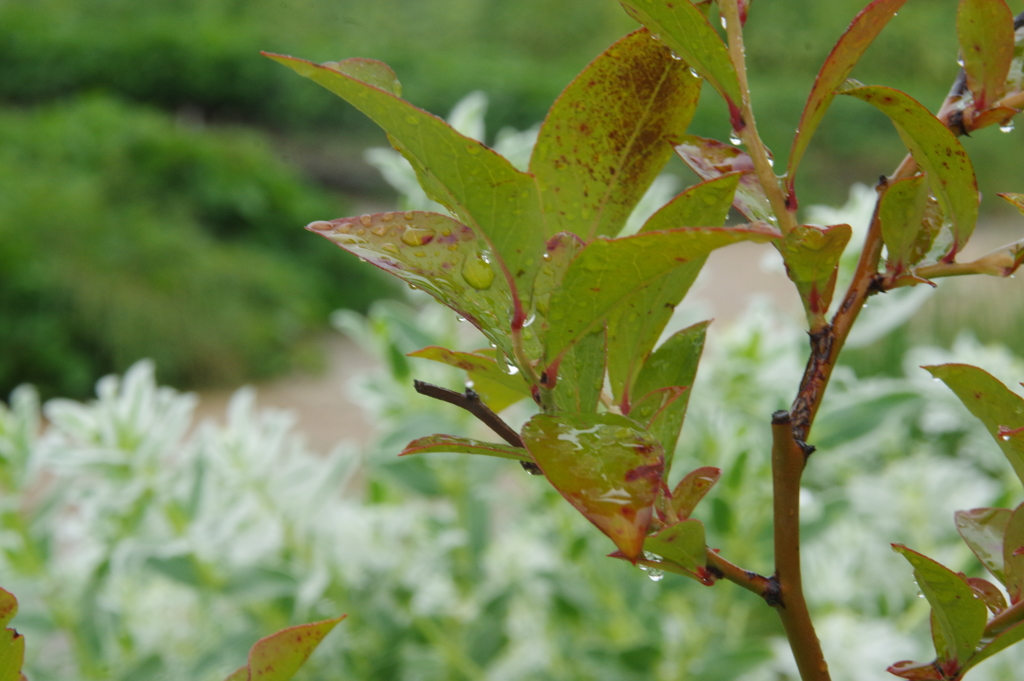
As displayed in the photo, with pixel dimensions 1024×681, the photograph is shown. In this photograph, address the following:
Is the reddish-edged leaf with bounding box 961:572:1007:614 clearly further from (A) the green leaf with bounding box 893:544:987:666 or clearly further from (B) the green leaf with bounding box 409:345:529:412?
(B) the green leaf with bounding box 409:345:529:412

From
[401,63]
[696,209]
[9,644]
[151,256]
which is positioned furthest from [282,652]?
[401,63]

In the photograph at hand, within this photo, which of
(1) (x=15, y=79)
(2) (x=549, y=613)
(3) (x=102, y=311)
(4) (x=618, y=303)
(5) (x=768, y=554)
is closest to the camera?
(4) (x=618, y=303)

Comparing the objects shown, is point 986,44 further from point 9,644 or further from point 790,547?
point 9,644

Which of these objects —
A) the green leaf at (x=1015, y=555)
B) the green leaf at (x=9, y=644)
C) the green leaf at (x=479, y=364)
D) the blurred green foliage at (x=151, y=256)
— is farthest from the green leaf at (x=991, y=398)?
the blurred green foliage at (x=151, y=256)

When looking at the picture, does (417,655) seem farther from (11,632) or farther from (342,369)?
(342,369)

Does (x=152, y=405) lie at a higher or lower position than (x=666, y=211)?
lower

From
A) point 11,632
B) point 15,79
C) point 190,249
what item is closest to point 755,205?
point 11,632
